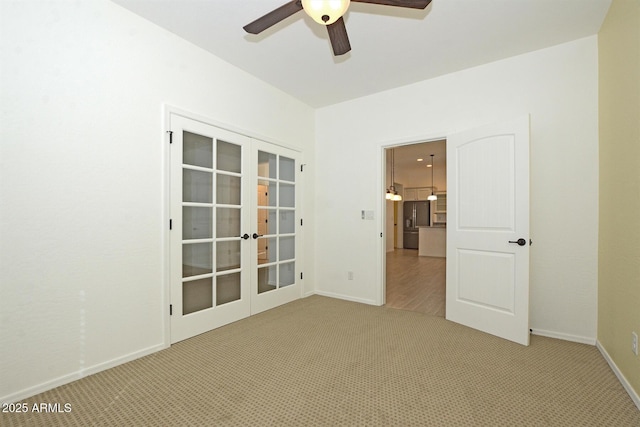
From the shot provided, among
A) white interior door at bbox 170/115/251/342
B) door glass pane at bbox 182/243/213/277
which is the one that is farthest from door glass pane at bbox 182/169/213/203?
door glass pane at bbox 182/243/213/277

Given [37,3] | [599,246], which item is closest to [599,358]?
[599,246]

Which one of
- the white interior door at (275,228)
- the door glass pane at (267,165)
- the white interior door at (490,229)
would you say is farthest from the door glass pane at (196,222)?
the white interior door at (490,229)

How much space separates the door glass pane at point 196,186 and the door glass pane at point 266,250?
0.90m

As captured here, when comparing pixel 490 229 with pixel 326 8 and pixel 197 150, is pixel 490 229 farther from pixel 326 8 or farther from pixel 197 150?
pixel 197 150

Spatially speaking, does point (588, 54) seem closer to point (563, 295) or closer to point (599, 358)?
point (563, 295)

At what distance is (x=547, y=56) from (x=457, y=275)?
92.4 inches

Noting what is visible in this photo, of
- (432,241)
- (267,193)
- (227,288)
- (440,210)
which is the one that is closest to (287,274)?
(227,288)

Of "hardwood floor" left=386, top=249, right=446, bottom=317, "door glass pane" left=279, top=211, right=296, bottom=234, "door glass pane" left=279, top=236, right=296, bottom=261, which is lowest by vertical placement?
"hardwood floor" left=386, top=249, right=446, bottom=317

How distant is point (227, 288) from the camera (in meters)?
3.15

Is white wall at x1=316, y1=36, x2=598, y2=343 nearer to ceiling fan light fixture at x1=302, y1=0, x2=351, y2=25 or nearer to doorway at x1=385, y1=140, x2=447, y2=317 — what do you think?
doorway at x1=385, y1=140, x2=447, y2=317

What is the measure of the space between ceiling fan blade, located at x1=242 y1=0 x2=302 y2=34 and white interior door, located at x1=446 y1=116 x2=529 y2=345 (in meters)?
2.19

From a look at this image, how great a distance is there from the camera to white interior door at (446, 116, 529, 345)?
Answer: 8.69 feet

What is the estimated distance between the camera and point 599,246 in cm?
256

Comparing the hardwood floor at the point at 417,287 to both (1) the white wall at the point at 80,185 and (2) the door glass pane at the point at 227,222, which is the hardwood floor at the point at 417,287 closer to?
(2) the door glass pane at the point at 227,222
